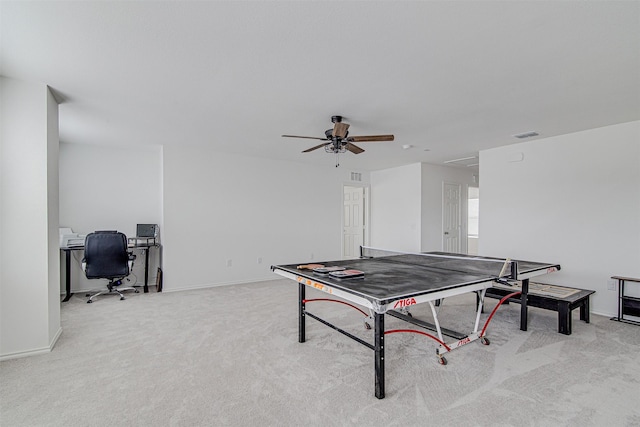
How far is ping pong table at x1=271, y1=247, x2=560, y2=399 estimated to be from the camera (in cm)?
194

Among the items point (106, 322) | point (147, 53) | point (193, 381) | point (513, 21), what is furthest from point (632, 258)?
point (106, 322)

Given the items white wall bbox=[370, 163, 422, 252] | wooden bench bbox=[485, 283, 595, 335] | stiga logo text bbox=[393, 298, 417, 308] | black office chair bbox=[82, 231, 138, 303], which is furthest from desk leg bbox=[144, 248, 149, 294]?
wooden bench bbox=[485, 283, 595, 335]

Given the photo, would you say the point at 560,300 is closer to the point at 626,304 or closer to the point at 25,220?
the point at 626,304

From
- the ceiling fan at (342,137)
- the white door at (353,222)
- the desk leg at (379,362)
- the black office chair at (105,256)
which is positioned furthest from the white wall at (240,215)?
the desk leg at (379,362)

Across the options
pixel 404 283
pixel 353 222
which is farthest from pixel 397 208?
pixel 404 283

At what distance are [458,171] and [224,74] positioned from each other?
580 cm

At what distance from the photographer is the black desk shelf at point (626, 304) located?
3.38m

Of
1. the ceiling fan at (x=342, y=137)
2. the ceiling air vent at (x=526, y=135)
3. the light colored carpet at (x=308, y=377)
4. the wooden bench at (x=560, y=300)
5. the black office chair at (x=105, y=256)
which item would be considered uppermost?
the ceiling air vent at (x=526, y=135)

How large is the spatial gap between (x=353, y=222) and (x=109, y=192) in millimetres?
5155

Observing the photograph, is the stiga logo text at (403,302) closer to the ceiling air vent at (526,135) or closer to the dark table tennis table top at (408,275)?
the dark table tennis table top at (408,275)

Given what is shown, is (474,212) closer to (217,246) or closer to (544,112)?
(544,112)

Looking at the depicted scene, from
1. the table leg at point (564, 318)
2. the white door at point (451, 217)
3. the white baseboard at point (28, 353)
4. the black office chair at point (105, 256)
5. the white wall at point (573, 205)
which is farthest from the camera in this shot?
the white door at point (451, 217)

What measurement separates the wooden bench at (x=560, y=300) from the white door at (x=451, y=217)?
9.11 ft

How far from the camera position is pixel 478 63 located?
2250mm
